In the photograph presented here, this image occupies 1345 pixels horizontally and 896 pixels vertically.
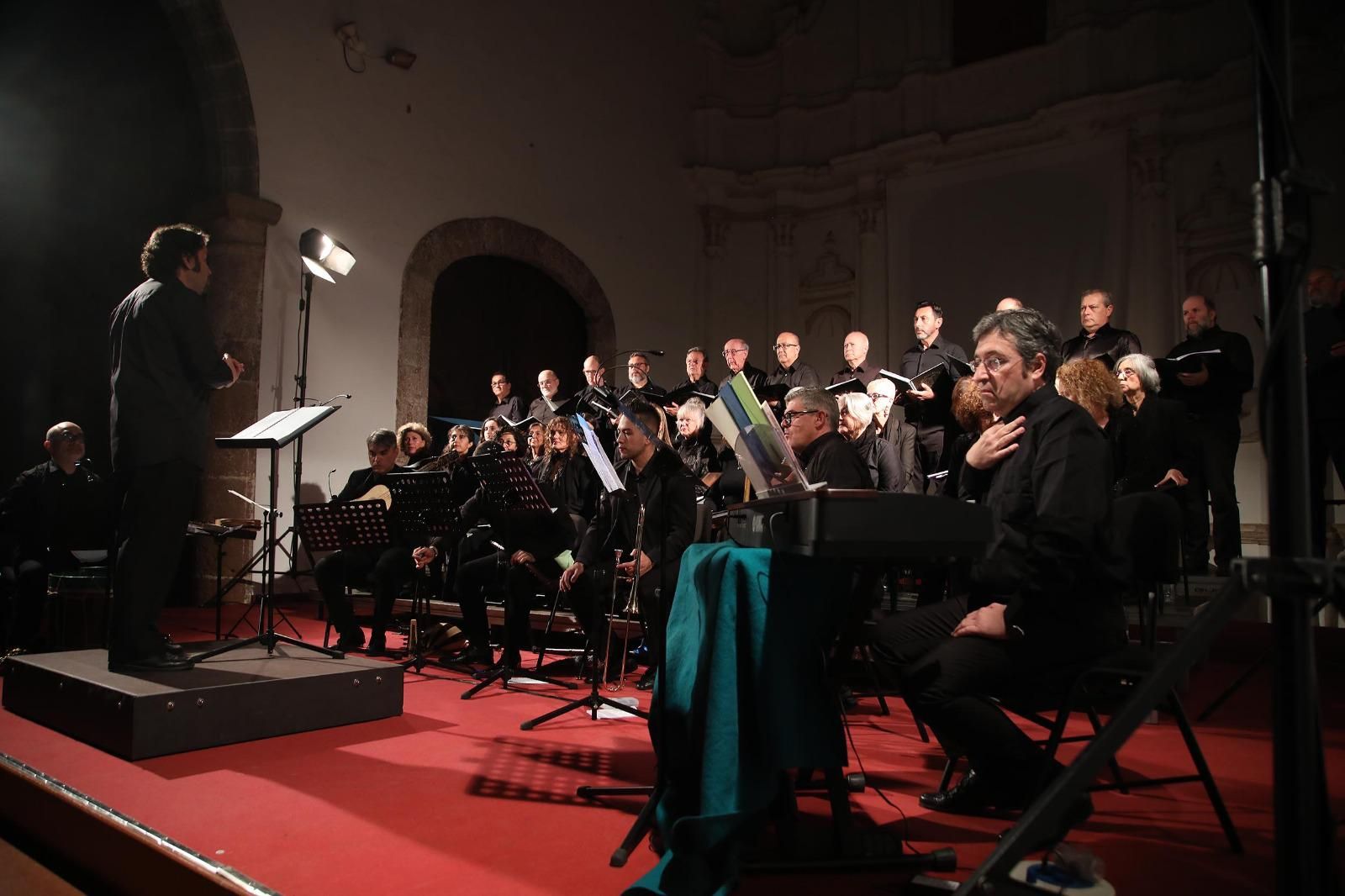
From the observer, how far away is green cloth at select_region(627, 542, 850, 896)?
81.9 inches

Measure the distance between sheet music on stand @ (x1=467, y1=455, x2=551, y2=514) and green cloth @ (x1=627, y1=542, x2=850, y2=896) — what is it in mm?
2266

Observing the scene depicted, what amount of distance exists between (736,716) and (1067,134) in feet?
31.9

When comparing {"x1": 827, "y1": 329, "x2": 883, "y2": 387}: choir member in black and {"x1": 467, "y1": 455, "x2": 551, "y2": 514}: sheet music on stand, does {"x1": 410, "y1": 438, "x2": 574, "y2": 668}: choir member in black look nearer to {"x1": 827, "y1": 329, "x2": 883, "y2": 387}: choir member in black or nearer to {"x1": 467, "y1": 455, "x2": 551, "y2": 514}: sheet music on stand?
{"x1": 467, "y1": 455, "x2": 551, "y2": 514}: sheet music on stand

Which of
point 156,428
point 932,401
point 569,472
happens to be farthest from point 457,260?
point 156,428

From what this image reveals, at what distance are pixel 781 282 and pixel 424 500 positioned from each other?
26.7 ft

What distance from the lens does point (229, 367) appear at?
3.61 metres

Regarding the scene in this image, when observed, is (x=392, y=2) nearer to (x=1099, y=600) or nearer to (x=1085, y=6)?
(x=1085, y=6)

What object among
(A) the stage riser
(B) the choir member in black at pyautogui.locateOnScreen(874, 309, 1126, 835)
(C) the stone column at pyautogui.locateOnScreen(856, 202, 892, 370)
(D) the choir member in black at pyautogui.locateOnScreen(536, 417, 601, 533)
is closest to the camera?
(B) the choir member in black at pyautogui.locateOnScreen(874, 309, 1126, 835)

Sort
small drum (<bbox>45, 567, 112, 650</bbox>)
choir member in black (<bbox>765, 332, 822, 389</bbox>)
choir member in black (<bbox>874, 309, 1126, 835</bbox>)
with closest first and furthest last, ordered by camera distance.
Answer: choir member in black (<bbox>874, 309, 1126, 835</bbox>) < small drum (<bbox>45, 567, 112, 650</bbox>) < choir member in black (<bbox>765, 332, 822, 389</bbox>)

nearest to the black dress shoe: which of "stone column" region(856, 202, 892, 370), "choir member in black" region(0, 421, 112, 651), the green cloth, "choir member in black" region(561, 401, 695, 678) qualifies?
the green cloth

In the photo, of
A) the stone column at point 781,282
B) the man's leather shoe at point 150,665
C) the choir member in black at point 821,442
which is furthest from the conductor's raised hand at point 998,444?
the stone column at point 781,282

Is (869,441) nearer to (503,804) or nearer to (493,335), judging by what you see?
(503,804)

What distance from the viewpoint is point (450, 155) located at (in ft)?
31.5

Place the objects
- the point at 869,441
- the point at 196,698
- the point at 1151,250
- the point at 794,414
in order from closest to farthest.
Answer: the point at 196,698 → the point at 794,414 → the point at 869,441 → the point at 1151,250
